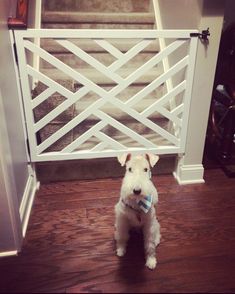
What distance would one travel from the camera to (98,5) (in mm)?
3396

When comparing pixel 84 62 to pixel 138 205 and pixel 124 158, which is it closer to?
pixel 124 158

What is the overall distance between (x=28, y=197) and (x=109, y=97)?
34.4 inches

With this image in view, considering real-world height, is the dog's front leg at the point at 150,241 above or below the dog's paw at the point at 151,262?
above

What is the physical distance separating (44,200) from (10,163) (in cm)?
62

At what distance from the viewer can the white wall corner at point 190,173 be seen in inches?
93.5

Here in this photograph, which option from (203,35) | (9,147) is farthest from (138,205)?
(203,35)

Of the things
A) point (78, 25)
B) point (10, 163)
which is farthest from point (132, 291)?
point (78, 25)

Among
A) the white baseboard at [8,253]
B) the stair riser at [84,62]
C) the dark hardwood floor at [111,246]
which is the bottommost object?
the dark hardwood floor at [111,246]

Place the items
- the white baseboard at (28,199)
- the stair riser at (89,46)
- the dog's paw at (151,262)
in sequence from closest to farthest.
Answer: the dog's paw at (151,262) < the white baseboard at (28,199) < the stair riser at (89,46)

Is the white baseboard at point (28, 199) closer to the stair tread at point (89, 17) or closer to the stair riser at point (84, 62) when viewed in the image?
the stair riser at point (84, 62)

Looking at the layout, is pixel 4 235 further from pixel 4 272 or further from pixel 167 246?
pixel 167 246

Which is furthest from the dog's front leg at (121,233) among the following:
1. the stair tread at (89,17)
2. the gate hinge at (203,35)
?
the stair tread at (89,17)

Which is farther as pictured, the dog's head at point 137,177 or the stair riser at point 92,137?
the stair riser at point 92,137

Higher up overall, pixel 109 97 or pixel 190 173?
pixel 109 97
